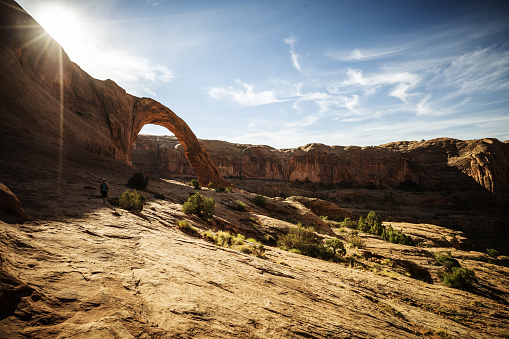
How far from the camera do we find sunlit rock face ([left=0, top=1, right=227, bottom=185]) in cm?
1499

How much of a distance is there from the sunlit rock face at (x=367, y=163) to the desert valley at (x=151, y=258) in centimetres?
3941

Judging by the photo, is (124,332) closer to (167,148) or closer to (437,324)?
(437,324)

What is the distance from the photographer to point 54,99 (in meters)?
19.6

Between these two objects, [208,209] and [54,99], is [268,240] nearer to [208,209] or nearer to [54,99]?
[208,209]

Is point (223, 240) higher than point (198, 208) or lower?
lower

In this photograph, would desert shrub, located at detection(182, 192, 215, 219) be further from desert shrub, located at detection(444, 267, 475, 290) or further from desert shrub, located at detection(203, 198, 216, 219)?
desert shrub, located at detection(444, 267, 475, 290)

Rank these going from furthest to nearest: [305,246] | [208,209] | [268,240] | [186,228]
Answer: [268,240], [305,246], [208,209], [186,228]

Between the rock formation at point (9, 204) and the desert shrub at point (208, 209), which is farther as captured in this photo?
the desert shrub at point (208, 209)

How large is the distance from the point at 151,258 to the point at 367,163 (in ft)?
252

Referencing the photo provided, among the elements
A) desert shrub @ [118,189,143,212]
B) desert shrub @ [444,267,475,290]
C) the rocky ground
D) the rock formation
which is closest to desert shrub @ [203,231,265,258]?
the rocky ground

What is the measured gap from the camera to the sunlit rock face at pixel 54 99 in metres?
15.0

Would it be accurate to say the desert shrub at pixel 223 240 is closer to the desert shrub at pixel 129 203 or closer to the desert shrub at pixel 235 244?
the desert shrub at pixel 235 244

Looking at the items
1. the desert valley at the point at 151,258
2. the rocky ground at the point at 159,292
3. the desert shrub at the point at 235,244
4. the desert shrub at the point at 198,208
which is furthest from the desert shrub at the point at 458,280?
the desert shrub at the point at 198,208

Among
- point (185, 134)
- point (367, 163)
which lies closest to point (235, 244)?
point (185, 134)
